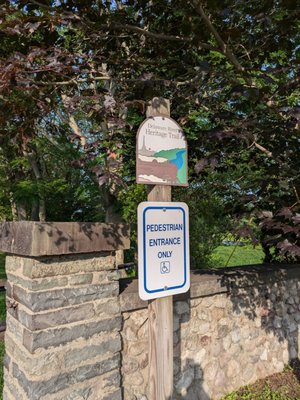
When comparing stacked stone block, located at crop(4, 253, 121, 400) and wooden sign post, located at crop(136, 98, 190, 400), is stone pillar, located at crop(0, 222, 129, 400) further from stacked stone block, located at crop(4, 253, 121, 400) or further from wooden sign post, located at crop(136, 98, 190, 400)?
wooden sign post, located at crop(136, 98, 190, 400)

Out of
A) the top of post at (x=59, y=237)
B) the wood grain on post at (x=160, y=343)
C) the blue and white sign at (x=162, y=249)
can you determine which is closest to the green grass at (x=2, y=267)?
the top of post at (x=59, y=237)

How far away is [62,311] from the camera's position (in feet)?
8.13

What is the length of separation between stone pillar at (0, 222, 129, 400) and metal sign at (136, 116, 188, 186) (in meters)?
0.79

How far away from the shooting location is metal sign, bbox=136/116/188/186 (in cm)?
207

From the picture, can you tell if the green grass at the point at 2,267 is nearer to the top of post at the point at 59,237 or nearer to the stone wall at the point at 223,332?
the stone wall at the point at 223,332

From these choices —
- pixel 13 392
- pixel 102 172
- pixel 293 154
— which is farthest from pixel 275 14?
pixel 13 392

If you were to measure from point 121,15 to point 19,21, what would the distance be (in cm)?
114

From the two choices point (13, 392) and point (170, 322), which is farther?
point (13, 392)

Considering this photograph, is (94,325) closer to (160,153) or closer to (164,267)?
(164,267)

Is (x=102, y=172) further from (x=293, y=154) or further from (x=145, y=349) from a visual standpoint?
(x=293, y=154)

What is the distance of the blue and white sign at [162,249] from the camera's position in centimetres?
203

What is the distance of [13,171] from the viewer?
562 inches

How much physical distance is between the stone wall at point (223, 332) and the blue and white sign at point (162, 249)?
863 millimetres

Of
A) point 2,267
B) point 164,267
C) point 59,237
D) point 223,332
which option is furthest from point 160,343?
point 2,267
